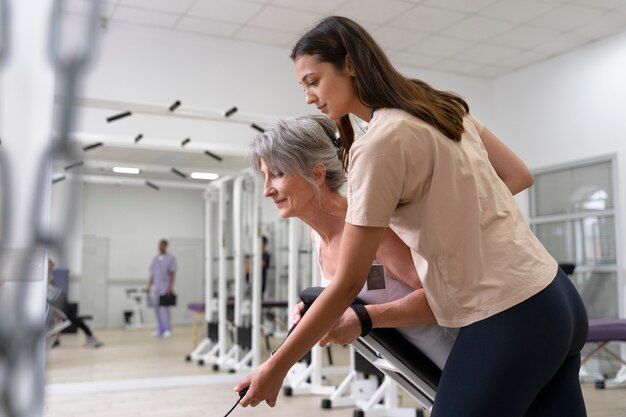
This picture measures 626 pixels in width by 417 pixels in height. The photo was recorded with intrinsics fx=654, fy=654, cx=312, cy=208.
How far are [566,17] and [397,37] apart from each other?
1.42 metres

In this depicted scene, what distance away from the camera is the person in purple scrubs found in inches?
357

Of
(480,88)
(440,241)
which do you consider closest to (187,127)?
(480,88)

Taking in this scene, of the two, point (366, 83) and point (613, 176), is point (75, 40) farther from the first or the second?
point (613, 176)

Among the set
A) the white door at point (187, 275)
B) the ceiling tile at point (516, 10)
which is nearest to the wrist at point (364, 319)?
the ceiling tile at point (516, 10)

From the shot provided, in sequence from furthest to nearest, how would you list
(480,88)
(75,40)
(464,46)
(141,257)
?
(141,257) → (480,88) → (464,46) → (75,40)

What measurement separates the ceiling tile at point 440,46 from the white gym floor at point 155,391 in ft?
10.1

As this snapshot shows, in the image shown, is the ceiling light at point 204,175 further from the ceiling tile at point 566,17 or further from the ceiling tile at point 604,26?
the ceiling tile at point 604,26

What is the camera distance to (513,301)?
0.97m

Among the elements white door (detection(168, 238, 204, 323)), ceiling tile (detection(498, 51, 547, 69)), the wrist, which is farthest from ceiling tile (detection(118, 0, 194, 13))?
white door (detection(168, 238, 204, 323))

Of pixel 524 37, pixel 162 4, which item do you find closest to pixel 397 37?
pixel 524 37

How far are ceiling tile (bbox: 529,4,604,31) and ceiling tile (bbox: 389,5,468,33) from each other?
2.29ft

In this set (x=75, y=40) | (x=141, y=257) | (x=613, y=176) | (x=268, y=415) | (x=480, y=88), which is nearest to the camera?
(x=75, y=40)

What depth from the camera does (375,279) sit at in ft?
4.09

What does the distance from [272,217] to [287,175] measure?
7226 millimetres
